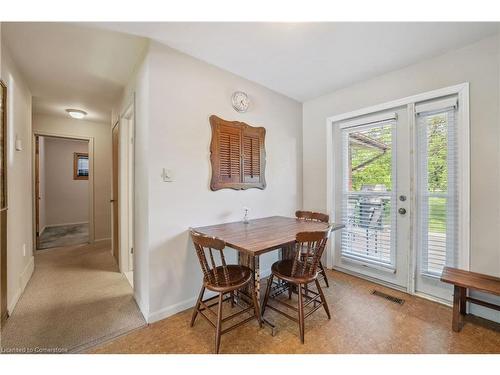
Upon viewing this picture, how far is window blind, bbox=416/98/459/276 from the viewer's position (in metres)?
2.01

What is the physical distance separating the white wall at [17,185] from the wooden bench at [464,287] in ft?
12.5

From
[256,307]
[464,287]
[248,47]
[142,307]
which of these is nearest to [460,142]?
[464,287]

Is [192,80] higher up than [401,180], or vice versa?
[192,80]

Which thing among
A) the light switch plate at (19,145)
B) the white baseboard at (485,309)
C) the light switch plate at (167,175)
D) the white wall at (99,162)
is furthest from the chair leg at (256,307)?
the white wall at (99,162)

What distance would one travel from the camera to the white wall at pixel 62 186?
5.40 m

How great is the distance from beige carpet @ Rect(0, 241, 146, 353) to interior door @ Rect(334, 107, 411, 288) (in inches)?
97.6

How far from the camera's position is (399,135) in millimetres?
2312

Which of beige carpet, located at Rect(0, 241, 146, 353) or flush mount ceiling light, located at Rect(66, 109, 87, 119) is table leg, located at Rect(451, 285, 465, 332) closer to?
beige carpet, located at Rect(0, 241, 146, 353)

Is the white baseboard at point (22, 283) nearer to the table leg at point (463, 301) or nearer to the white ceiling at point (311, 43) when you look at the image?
the white ceiling at point (311, 43)

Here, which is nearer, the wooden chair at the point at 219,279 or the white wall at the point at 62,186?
the wooden chair at the point at 219,279
